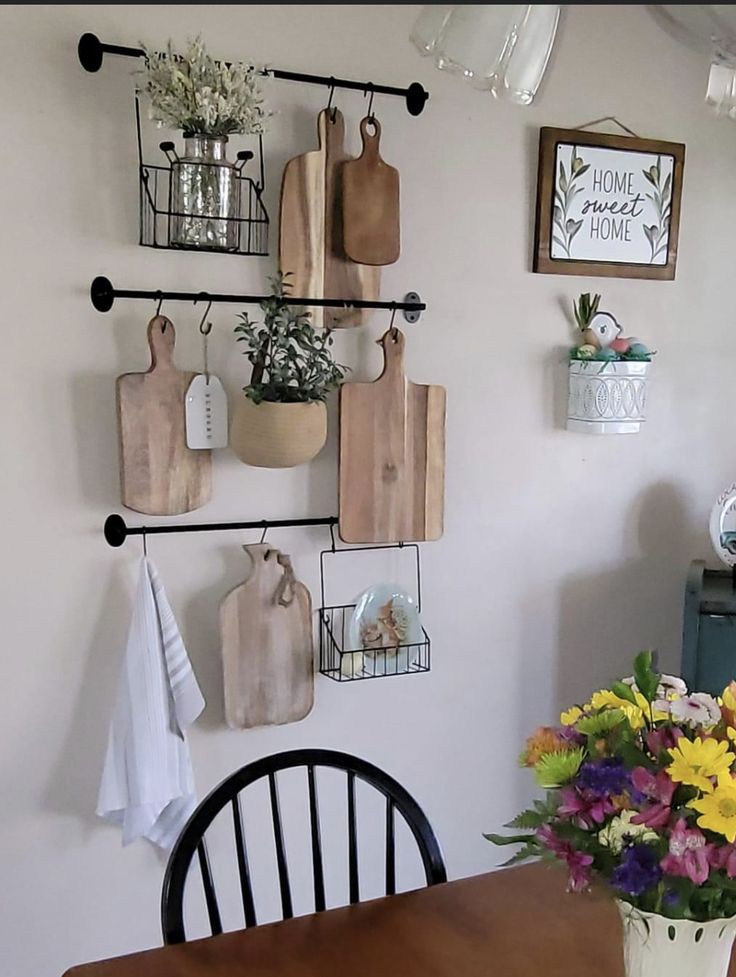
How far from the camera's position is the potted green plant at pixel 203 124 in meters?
1.70

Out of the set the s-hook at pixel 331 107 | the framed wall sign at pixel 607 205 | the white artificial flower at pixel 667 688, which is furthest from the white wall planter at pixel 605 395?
the white artificial flower at pixel 667 688

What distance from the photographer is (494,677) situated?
231cm

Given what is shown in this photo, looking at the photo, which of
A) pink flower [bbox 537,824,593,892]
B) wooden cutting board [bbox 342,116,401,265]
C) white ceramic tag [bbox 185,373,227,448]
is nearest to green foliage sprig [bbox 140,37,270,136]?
wooden cutting board [bbox 342,116,401,265]

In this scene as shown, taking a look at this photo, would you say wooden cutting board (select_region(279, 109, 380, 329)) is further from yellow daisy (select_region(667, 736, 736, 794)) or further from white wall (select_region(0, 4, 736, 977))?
yellow daisy (select_region(667, 736, 736, 794))

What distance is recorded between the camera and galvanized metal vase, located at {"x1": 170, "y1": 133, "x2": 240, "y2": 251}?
1.77 m

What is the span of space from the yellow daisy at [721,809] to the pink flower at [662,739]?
70 millimetres

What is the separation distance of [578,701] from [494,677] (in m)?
0.26

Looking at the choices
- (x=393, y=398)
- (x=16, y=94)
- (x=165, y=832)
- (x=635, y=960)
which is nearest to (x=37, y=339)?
(x=16, y=94)

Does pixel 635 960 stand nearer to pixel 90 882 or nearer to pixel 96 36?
pixel 90 882

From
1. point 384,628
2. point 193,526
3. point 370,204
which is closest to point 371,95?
point 370,204

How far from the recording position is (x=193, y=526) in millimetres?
1955

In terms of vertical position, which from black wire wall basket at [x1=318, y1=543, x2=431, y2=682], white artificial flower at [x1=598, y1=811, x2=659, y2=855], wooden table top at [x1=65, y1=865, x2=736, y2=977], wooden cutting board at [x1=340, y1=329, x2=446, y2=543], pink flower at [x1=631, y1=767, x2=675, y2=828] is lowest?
wooden table top at [x1=65, y1=865, x2=736, y2=977]

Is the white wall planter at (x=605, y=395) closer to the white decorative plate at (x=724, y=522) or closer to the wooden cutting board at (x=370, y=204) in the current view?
the white decorative plate at (x=724, y=522)

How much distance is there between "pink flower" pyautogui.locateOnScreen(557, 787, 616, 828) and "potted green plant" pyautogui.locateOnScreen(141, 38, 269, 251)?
122cm
